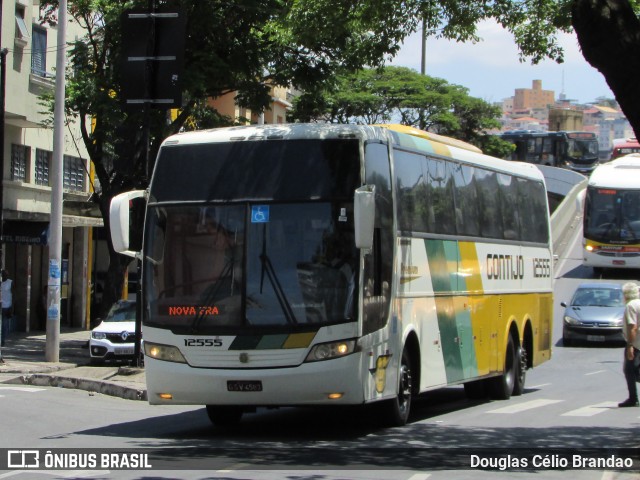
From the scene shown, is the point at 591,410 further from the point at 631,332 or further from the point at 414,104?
the point at 414,104

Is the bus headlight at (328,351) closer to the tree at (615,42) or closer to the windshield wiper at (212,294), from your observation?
the windshield wiper at (212,294)

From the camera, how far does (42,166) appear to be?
117 feet

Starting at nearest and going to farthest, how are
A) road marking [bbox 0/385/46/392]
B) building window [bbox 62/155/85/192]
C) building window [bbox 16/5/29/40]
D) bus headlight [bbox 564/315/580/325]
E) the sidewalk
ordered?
the sidewalk
road marking [bbox 0/385/46/392]
building window [bbox 16/5/29/40]
bus headlight [bbox 564/315/580/325]
building window [bbox 62/155/85/192]

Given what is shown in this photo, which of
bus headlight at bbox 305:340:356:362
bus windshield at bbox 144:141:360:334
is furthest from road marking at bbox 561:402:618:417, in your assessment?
bus windshield at bbox 144:141:360:334

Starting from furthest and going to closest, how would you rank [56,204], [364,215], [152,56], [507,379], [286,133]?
1. [56,204]
2. [152,56]
3. [507,379]
4. [286,133]
5. [364,215]

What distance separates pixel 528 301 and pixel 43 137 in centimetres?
1989

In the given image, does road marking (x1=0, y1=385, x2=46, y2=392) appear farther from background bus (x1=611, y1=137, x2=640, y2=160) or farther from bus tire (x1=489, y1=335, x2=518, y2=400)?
background bus (x1=611, y1=137, x2=640, y2=160)

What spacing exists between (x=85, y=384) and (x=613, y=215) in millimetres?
28906

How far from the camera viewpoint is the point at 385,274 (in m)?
13.2

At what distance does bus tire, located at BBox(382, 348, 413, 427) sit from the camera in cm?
1369

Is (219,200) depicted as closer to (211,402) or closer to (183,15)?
(211,402)

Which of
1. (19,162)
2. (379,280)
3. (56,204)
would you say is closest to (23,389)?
(56,204)

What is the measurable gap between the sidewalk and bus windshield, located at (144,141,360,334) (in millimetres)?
6064

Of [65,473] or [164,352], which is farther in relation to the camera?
[164,352]
